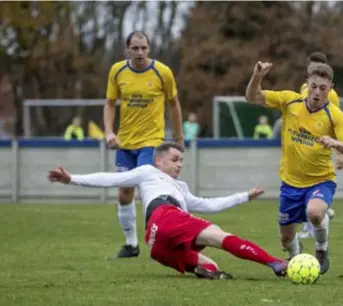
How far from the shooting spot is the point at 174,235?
10375 mm

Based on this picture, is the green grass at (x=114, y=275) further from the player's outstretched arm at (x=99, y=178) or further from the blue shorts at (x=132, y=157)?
the blue shorts at (x=132, y=157)

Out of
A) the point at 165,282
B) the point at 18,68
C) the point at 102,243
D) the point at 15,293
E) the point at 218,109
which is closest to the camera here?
the point at 15,293

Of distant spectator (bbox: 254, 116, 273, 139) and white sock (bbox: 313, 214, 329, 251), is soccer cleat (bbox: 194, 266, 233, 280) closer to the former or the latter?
white sock (bbox: 313, 214, 329, 251)

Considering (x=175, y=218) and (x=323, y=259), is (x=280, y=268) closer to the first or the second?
(x=175, y=218)

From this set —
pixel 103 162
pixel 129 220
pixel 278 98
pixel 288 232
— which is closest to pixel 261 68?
pixel 278 98

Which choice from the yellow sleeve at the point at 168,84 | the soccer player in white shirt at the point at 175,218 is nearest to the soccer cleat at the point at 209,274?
the soccer player in white shirt at the point at 175,218

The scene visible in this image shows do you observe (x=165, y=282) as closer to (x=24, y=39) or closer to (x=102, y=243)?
(x=102, y=243)

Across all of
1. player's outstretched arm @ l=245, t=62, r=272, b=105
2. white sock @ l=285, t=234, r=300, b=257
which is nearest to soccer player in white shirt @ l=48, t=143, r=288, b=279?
player's outstretched arm @ l=245, t=62, r=272, b=105

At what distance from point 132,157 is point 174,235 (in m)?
2.92

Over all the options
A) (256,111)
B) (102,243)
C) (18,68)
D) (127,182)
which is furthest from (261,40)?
(127,182)

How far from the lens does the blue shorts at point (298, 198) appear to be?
1130cm

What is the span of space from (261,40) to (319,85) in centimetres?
4659

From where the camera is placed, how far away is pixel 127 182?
1080 cm

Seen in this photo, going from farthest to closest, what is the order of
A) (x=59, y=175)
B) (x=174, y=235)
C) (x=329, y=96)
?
(x=329, y=96), (x=174, y=235), (x=59, y=175)
